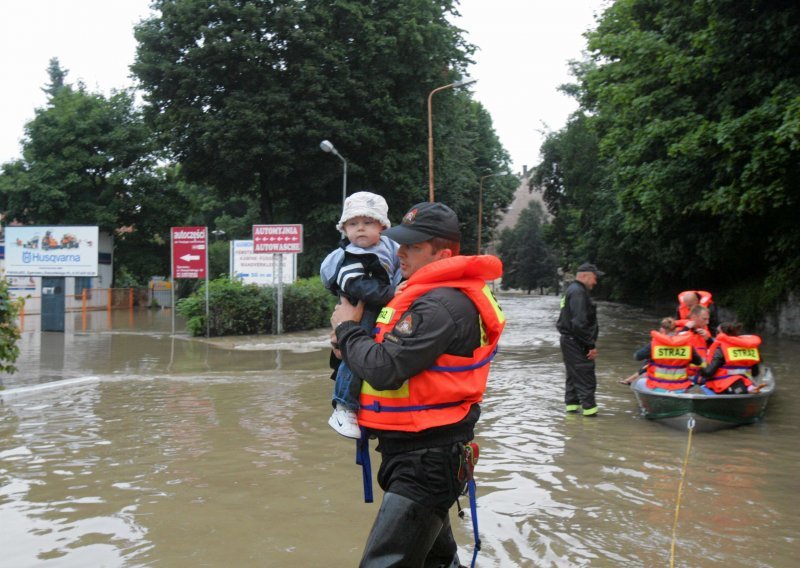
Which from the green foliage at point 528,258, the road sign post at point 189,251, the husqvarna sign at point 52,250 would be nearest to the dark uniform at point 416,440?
the road sign post at point 189,251

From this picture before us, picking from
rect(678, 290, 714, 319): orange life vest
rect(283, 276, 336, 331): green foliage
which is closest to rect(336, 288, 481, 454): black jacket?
rect(678, 290, 714, 319): orange life vest

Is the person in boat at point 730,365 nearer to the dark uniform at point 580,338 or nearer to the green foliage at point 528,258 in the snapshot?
the dark uniform at point 580,338

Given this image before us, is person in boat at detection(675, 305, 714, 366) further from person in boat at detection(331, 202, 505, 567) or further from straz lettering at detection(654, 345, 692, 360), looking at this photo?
person in boat at detection(331, 202, 505, 567)

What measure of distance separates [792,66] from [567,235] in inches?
1542

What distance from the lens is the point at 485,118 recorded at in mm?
66688

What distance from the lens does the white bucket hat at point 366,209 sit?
3.59m

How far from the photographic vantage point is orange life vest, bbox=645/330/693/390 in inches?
369

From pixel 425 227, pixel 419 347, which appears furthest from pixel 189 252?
pixel 419 347

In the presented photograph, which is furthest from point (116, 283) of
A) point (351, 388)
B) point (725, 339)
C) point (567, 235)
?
point (351, 388)

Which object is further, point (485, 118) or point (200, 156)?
point (485, 118)

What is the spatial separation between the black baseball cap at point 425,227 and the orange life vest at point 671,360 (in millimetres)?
6690

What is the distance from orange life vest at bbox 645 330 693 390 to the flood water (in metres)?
0.65

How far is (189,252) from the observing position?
23.0 metres

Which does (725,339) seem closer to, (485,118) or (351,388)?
(351,388)
